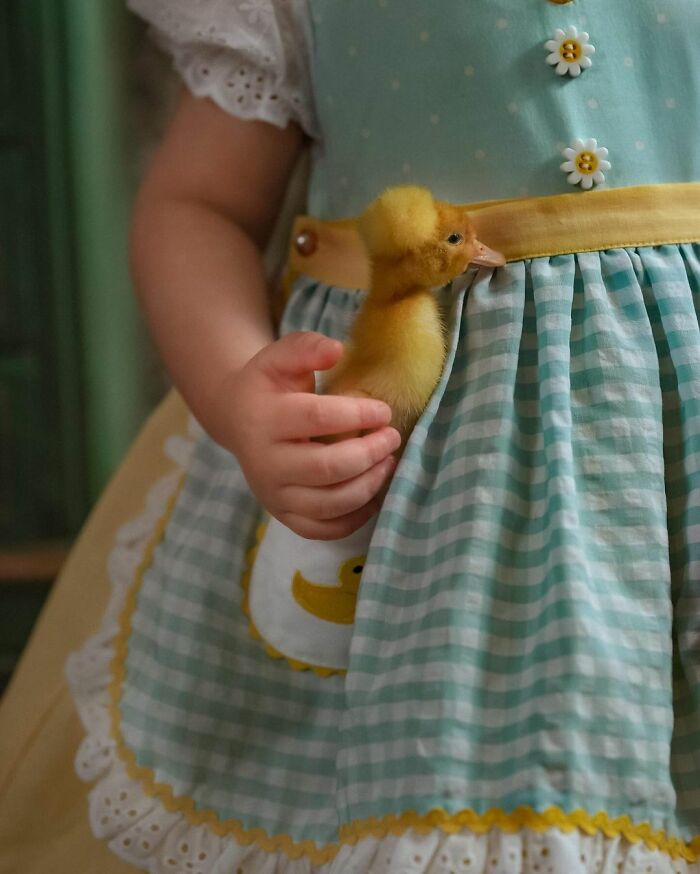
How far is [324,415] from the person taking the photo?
20.7 inches

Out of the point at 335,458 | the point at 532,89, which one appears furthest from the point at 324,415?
the point at 532,89

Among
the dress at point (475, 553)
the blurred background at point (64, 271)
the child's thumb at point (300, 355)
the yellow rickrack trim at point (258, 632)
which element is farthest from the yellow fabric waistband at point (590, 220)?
the blurred background at point (64, 271)

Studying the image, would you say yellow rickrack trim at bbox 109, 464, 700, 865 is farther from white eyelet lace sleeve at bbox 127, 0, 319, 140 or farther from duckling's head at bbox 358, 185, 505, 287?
white eyelet lace sleeve at bbox 127, 0, 319, 140

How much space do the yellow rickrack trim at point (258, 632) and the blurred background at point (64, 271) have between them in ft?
1.39

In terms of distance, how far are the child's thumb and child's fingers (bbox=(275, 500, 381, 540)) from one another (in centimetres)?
8

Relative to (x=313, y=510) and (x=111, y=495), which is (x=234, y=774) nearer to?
(x=313, y=510)

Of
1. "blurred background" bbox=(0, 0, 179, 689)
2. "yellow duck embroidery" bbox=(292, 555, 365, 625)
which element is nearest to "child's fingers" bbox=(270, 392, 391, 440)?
"yellow duck embroidery" bbox=(292, 555, 365, 625)

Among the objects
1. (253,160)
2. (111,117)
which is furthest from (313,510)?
(111,117)

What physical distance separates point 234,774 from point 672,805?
0.94ft

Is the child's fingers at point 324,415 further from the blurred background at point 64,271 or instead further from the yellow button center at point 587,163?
the blurred background at point 64,271

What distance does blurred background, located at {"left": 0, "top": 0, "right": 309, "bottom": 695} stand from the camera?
38.7 inches

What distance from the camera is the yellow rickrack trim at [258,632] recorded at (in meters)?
0.65

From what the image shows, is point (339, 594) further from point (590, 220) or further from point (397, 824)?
point (590, 220)

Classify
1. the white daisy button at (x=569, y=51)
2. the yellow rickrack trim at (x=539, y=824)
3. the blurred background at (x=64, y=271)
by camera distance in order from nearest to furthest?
the yellow rickrack trim at (x=539, y=824), the white daisy button at (x=569, y=51), the blurred background at (x=64, y=271)
